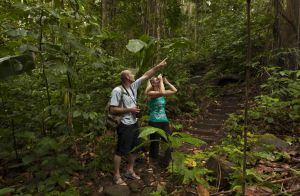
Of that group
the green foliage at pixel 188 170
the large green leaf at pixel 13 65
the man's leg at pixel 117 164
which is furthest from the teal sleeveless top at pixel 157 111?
the large green leaf at pixel 13 65

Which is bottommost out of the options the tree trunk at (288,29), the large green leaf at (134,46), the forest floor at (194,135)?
the forest floor at (194,135)

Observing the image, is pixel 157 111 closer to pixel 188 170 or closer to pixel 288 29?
pixel 188 170

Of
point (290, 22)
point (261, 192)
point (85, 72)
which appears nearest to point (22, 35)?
point (85, 72)

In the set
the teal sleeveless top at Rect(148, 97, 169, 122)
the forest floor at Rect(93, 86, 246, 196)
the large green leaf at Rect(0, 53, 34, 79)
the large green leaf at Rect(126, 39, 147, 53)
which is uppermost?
the large green leaf at Rect(126, 39, 147, 53)

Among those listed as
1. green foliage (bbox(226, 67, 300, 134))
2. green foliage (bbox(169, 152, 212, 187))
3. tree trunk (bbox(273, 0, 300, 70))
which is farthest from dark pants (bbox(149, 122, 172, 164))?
tree trunk (bbox(273, 0, 300, 70))

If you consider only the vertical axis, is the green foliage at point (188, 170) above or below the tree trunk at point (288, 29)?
below

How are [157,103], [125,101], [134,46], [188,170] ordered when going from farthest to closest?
[134,46]
[157,103]
[125,101]
[188,170]

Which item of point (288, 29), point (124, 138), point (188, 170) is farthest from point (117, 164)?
point (288, 29)

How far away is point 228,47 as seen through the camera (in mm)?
13875

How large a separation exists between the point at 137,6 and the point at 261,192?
11.5 metres

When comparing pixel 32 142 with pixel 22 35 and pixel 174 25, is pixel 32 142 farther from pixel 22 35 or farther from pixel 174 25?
pixel 174 25

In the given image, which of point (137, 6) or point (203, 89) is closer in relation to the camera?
point (203, 89)

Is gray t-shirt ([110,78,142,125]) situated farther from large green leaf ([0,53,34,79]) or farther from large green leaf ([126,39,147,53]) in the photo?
large green leaf ([126,39,147,53])

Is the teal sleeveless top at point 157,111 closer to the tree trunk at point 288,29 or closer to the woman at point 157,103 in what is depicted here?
the woman at point 157,103
